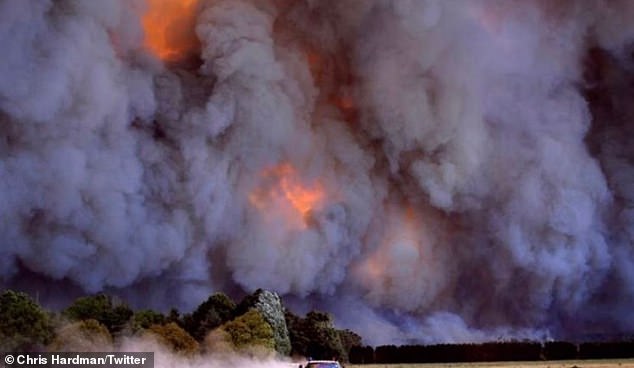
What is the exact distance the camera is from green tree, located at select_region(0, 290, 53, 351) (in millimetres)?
52594

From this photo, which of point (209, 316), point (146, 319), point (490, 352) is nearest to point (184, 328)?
point (209, 316)

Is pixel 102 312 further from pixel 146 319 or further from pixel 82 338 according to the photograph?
pixel 82 338

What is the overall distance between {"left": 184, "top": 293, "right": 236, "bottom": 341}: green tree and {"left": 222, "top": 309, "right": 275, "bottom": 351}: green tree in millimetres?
2139

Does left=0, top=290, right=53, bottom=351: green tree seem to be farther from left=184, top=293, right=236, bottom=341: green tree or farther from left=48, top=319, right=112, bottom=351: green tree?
left=184, top=293, right=236, bottom=341: green tree

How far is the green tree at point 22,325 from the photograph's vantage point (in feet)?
173

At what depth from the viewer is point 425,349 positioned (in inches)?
2975

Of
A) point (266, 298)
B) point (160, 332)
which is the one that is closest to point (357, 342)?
point (266, 298)

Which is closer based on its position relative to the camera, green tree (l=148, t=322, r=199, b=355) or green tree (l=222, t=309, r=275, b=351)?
green tree (l=148, t=322, r=199, b=355)

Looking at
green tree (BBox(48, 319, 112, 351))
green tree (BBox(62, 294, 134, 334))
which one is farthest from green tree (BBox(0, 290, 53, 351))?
green tree (BBox(62, 294, 134, 334))

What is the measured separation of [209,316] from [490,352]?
1940 centimetres

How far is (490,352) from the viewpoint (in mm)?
74938

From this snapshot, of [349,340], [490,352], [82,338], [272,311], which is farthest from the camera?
[349,340]

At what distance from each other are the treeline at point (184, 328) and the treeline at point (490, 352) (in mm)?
2774

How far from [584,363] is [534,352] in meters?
7.09
